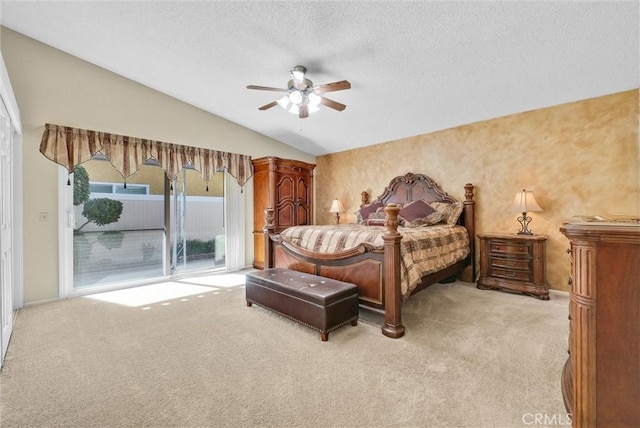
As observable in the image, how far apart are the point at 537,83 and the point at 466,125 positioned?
3.76 feet

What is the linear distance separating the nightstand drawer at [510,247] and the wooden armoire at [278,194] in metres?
3.21

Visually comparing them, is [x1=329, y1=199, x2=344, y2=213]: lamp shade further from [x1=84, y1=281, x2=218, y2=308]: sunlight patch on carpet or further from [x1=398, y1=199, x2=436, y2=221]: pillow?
[x1=84, y1=281, x2=218, y2=308]: sunlight patch on carpet

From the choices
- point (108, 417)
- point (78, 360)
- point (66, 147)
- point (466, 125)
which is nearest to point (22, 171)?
point (66, 147)

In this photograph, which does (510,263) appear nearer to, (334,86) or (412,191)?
(412,191)

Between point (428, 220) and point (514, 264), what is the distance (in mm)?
1174

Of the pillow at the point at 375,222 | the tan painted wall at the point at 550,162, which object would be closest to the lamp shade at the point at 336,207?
the pillow at the point at 375,222

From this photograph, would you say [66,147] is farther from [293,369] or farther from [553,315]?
[553,315]

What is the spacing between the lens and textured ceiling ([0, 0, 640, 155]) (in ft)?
7.77

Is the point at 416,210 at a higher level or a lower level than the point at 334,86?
lower

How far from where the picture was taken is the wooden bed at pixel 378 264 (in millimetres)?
2455

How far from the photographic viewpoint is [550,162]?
12.0 feet

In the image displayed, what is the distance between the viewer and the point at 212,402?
161cm

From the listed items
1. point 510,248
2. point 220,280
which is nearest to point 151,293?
point 220,280

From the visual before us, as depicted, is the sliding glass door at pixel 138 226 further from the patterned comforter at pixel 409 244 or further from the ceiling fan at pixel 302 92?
the ceiling fan at pixel 302 92
